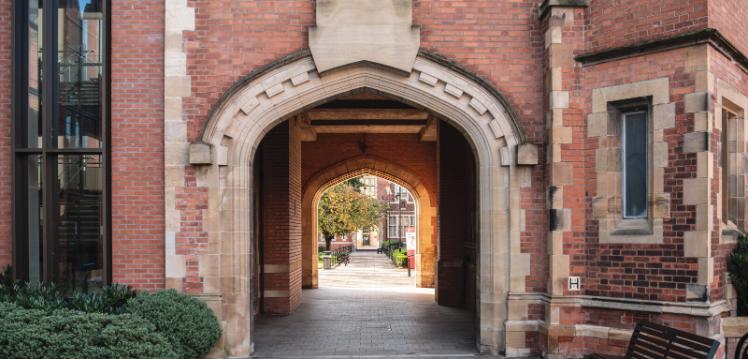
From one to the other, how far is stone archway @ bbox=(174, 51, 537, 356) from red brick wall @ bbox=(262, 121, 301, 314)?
15.4 ft

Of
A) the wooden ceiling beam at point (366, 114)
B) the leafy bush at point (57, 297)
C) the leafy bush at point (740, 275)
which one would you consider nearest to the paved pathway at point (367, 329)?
the leafy bush at point (57, 297)

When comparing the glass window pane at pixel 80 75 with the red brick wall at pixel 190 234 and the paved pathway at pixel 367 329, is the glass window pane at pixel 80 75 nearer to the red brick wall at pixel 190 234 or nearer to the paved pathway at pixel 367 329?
the red brick wall at pixel 190 234

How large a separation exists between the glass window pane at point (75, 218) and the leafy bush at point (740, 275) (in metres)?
8.59

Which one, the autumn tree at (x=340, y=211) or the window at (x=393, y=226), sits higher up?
the autumn tree at (x=340, y=211)

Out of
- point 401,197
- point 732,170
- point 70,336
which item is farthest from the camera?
point 401,197

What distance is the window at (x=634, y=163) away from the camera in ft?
27.9

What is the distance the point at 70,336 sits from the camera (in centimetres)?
712

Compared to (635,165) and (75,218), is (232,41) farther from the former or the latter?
(635,165)

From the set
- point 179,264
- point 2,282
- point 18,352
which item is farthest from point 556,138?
point 2,282

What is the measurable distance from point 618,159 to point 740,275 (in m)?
2.12

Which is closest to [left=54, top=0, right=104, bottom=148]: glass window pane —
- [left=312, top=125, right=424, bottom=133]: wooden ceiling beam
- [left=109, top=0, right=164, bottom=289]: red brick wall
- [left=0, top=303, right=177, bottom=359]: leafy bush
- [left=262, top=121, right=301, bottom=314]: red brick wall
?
[left=109, top=0, right=164, bottom=289]: red brick wall

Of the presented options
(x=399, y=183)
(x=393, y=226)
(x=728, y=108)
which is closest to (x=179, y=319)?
(x=728, y=108)

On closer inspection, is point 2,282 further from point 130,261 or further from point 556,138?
point 556,138

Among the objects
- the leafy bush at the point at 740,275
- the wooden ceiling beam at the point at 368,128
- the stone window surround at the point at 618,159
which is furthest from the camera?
the wooden ceiling beam at the point at 368,128
